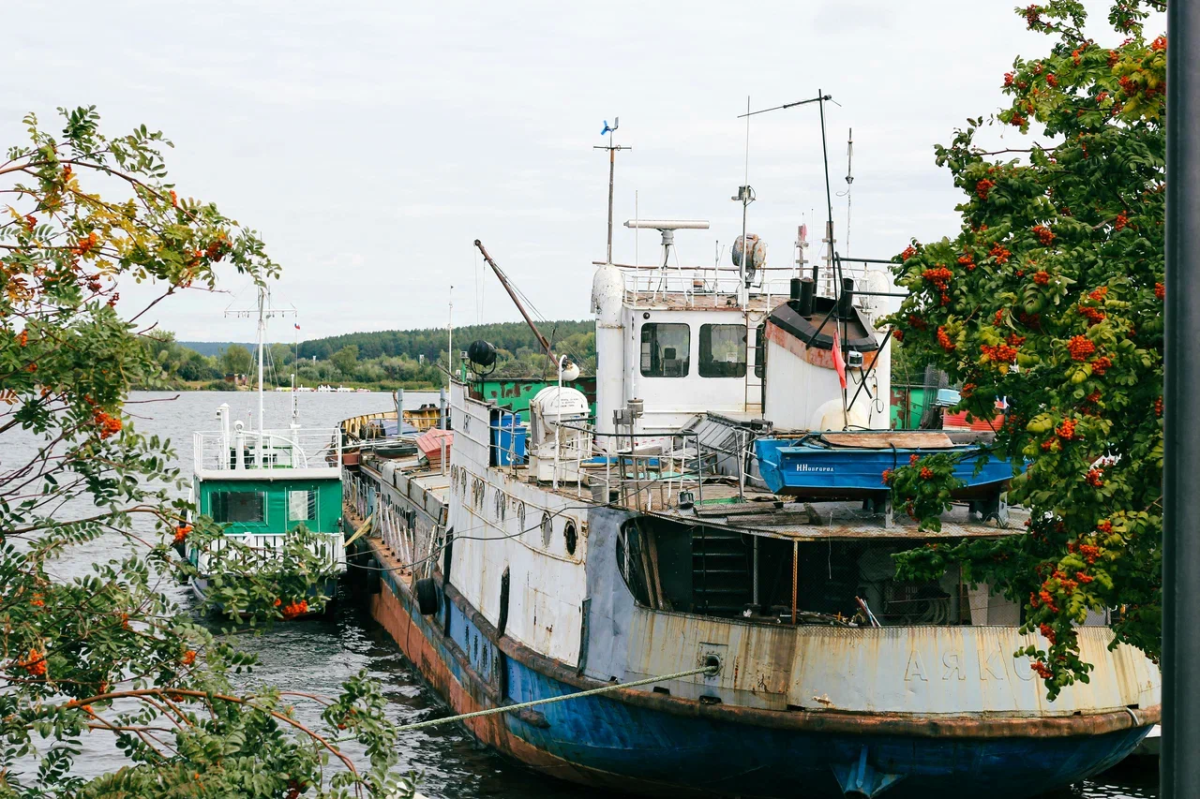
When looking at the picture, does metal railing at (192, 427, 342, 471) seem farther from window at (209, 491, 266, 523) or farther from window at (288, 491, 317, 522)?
window at (209, 491, 266, 523)

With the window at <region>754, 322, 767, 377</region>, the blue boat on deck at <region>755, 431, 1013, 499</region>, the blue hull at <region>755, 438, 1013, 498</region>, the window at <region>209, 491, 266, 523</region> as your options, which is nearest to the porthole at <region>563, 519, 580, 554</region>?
the blue boat on deck at <region>755, 431, 1013, 499</region>

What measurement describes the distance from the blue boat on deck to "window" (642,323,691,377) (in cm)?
634

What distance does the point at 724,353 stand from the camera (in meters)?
20.6

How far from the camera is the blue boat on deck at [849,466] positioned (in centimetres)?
1363

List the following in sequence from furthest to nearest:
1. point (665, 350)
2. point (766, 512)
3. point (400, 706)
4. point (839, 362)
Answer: point (400, 706), point (665, 350), point (839, 362), point (766, 512)

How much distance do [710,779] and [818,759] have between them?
1529 mm

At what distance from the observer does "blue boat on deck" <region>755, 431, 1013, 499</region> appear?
1363 centimetres

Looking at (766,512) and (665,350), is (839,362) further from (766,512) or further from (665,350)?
(665,350)

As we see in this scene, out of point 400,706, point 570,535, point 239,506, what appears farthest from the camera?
point 239,506

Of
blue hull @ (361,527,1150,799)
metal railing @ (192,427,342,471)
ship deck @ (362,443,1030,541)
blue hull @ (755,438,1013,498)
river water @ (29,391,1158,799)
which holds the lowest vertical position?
river water @ (29,391,1158,799)

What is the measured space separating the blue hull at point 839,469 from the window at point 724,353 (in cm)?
670

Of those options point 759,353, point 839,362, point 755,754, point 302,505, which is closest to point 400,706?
point 302,505

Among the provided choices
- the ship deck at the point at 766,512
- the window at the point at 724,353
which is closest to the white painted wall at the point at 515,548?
the ship deck at the point at 766,512

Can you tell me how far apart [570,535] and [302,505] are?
53.1ft
